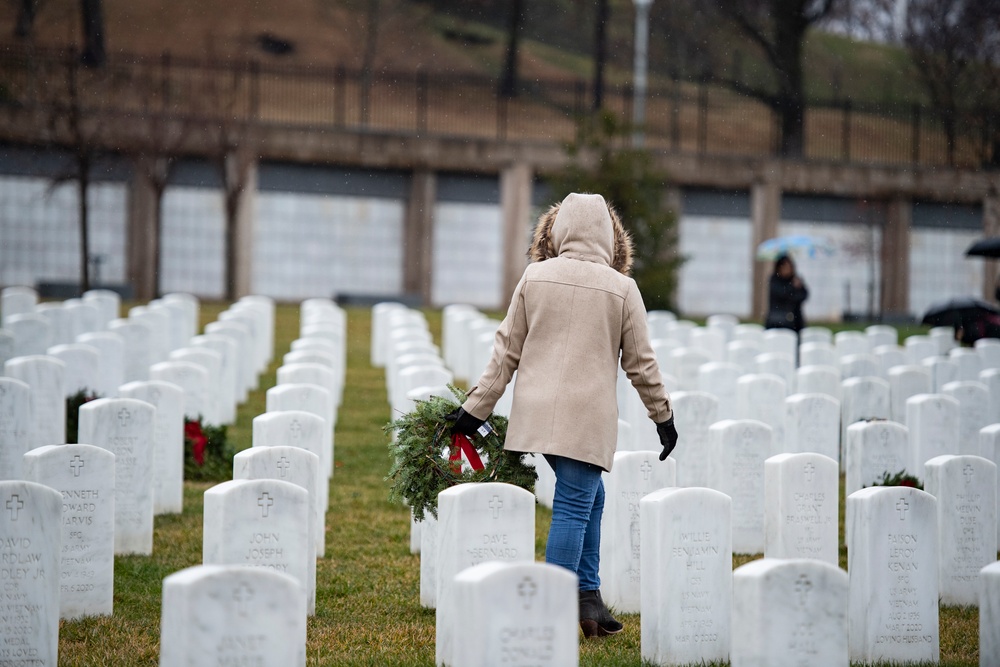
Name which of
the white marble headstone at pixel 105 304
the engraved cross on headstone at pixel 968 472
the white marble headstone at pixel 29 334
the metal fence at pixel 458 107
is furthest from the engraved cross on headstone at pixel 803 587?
the metal fence at pixel 458 107

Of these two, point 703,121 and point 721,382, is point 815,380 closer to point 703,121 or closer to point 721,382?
point 721,382

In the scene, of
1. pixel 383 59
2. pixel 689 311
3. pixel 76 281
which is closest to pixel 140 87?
pixel 76 281

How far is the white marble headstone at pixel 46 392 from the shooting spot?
9.59 meters

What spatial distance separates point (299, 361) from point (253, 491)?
22.1 feet

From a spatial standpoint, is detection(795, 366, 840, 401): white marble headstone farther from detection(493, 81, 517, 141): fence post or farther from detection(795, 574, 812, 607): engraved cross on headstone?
detection(493, 81, 517, 141): fence post

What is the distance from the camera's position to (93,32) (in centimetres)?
3250

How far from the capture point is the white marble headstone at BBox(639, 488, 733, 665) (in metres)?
5.71

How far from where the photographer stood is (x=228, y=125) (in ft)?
92.0

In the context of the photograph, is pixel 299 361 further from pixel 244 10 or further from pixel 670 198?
Answer: pixel 244 10

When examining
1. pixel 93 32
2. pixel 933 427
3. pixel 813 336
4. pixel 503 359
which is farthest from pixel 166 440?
pixel 93 32

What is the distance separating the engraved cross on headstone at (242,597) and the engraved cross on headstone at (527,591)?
0.95m

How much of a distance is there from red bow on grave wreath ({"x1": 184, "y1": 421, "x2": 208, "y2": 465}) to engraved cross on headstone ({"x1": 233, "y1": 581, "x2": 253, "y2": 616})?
20.7 ft

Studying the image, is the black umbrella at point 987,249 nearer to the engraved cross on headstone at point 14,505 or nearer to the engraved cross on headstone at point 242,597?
the engraved cross on headstone at point 14,505

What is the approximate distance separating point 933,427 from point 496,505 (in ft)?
16.6
